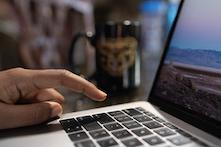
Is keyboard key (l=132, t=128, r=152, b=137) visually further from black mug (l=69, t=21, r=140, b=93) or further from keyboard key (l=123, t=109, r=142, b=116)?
black mug (l=69, t=21, r=140, b=93)

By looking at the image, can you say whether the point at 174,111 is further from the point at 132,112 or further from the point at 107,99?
Answer: the point at 107,99

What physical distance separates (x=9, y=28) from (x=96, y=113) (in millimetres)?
970

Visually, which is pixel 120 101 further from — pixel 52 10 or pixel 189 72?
pixel 52 10

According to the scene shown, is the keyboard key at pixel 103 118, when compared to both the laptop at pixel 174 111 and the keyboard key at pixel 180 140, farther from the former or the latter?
the keyboard key at pixel 180 140

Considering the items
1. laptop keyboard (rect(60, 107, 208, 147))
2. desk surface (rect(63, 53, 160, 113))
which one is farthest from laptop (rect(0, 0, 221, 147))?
desk surface (rect(63, 53, 160, 113))

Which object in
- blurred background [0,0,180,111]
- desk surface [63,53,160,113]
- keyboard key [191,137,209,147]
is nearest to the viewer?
keyboard key [191,137,209,147]


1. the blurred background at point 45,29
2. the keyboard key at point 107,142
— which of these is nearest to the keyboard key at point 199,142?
the keyboard key at point 107,142

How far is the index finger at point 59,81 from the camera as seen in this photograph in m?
0.48

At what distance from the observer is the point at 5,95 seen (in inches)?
19.1

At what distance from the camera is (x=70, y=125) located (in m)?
0.47

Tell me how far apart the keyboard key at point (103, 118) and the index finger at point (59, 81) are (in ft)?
0.10

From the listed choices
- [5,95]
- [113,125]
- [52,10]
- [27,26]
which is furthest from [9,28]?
[113,125]

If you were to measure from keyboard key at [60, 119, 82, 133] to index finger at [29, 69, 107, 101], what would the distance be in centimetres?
5

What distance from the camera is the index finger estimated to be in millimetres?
482
